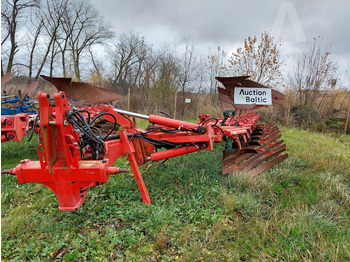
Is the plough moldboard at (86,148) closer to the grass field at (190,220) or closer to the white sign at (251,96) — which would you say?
the grass field at (190,220)

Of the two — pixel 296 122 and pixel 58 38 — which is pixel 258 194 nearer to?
pixel 296 122

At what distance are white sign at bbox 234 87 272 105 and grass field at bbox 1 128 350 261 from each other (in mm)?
1251

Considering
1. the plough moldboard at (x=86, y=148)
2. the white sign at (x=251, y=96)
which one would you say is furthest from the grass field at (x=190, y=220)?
the white sign at (x=251, y=96)

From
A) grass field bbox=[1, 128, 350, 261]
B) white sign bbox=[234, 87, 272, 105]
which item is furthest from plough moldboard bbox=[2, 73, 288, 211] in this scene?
white sign bbox=[234, 87, 272, 105]

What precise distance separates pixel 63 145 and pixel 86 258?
3.25 ft

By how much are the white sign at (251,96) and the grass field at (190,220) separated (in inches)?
49.3

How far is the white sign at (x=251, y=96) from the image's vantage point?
396 cm

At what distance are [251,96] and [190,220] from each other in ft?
8.23

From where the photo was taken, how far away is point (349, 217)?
260cm

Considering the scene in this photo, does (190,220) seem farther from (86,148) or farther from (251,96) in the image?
(251,96)

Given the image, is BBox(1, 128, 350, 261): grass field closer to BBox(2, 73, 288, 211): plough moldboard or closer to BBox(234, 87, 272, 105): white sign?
BBox(2, 73, 288, 211): plough moldboard

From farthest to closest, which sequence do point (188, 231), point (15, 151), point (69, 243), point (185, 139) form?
point (15, 151) → point (185, 139) → point (188, 231) → point (69, 243)

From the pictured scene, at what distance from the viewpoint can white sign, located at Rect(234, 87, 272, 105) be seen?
13.0 ft

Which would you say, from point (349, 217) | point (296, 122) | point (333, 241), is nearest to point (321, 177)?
point (349, 217)
